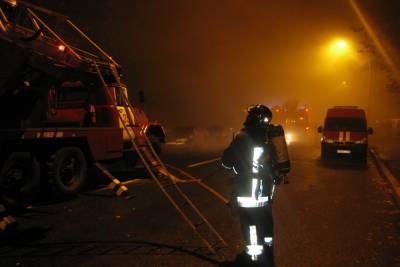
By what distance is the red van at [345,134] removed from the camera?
16.5 m

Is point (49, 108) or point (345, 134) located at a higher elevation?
point (49, 108)

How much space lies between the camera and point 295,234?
19.9 ft

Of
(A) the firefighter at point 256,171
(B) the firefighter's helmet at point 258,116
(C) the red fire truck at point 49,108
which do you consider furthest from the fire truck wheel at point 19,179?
(B) the firefighter's helmet at point 258,116

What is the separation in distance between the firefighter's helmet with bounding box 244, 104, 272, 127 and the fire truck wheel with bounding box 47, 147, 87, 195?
5571 millimetres

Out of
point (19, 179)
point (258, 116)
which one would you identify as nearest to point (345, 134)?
point (19, 179)

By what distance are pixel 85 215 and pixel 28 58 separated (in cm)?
355

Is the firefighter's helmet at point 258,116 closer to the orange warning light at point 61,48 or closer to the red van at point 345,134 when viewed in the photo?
the orange warning light at point 61,48

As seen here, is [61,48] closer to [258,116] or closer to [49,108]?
[49,108]

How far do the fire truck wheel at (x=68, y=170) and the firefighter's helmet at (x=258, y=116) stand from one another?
5.57 m

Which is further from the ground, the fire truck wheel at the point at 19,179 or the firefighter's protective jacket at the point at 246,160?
the firefighter's protective jacket at the point at 246,160

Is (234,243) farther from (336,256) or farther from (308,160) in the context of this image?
(308,160)

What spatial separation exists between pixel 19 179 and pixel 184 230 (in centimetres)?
381

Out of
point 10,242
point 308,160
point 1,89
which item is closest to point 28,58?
point 1,89

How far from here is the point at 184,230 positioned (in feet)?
20.5
